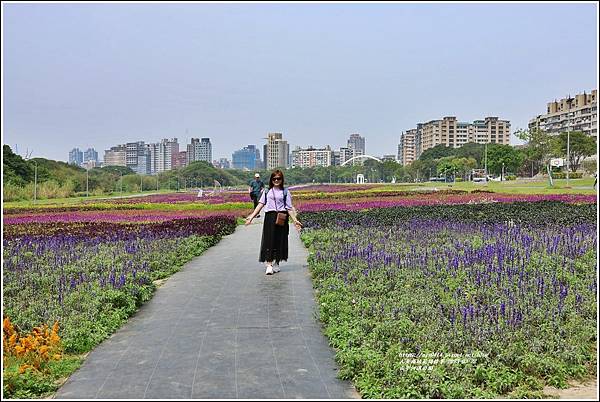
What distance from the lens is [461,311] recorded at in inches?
225

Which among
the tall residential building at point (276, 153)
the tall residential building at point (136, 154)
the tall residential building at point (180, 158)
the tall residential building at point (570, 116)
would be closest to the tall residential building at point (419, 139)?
the tall residential building at point (570, 116)

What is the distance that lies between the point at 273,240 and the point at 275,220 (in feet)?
1.14

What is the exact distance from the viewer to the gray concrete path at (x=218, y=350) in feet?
14.0

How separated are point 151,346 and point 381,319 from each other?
235cm

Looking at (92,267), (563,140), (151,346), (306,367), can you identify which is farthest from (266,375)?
(563,140)

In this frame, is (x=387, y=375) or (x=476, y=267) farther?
(x=476, y=267)

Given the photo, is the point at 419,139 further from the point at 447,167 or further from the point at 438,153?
the point at 447,167

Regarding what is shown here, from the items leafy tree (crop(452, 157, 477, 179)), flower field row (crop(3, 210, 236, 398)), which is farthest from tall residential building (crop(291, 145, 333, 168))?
flower field row (crop(3, 210, 236, 398))

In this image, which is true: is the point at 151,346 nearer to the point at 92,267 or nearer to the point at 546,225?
the point at 92,267

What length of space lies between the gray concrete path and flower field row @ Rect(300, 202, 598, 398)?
307mm

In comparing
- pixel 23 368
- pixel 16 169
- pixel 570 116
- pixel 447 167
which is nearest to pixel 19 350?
pixel 23 368

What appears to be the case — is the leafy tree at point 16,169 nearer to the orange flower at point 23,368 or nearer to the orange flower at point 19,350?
the orange flower at point 19,350

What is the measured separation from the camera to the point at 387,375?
14.3ft

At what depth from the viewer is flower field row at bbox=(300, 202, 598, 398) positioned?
4426 millimetres
